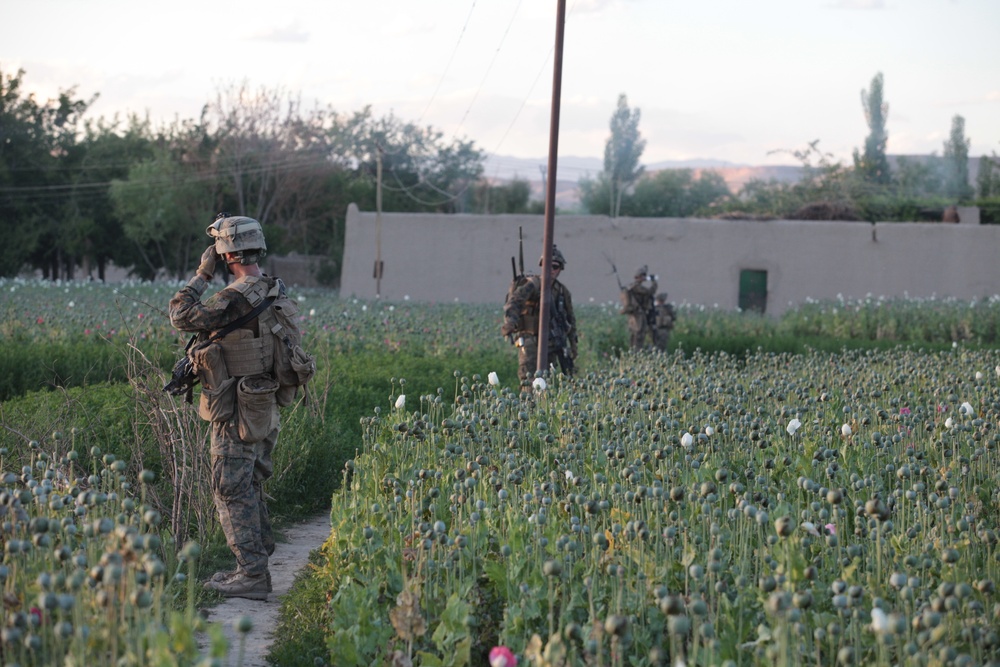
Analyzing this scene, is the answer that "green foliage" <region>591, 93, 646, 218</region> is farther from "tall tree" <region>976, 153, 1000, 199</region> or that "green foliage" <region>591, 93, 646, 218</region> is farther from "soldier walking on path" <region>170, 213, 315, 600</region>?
"soldier walking on path" <region>170, 213, 315, 600</region>

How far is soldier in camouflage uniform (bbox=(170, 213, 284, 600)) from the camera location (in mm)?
6164

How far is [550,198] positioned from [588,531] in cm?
778

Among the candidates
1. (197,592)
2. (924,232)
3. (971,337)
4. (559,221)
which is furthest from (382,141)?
(197,592)

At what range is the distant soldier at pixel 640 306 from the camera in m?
16.9

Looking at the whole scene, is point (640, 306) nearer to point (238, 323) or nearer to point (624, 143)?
point (238, 323)

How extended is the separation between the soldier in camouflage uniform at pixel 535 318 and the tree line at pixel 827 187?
19.6 metres

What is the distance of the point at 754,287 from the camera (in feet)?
96.2

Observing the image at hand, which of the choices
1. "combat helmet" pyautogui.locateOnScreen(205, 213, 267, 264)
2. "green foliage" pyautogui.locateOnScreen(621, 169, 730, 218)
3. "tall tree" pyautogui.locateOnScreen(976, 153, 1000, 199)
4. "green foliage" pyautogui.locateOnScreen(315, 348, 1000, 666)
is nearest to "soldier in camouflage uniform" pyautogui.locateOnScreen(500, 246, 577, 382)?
"green foliage" pyautogui.locateOnScreen(315, 348, 1000, 666)

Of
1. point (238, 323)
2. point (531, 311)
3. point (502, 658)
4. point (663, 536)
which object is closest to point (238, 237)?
point (238, 323)

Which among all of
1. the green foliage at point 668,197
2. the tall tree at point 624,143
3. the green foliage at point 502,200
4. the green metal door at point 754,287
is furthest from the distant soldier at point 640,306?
the tall tree at point 624,143

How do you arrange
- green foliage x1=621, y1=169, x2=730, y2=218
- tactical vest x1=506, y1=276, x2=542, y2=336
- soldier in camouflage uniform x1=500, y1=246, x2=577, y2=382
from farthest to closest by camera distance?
1. green foliage x1=621, y1=169, x2=730, y2=218
2. tactical vest x1=506, y1=276, x2=542, y2=336
3. soldier in camouflage uniform x1=500, y1=246, x2=577, y2=382

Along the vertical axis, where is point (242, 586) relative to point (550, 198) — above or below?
below

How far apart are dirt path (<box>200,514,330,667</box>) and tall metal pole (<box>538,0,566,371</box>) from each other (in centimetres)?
391

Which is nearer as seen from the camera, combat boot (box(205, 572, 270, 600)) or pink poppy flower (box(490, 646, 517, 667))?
pink poppy flower (box(490, 646, 517, 667))
